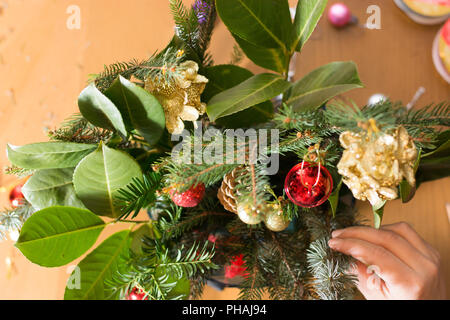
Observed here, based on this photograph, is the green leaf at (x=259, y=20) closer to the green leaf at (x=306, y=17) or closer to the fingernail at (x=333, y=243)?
the green leaf at (x=306, y=17)

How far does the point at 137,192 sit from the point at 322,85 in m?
0.19

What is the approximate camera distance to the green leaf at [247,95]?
0.26 metres

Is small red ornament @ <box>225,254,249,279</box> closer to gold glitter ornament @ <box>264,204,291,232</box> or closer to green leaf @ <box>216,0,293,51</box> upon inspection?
gold glitter ornament @ <box>264,204,291,232</box>

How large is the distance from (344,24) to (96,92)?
1.41 ft

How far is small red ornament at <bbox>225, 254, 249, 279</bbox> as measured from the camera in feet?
1.28

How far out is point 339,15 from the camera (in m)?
0.51

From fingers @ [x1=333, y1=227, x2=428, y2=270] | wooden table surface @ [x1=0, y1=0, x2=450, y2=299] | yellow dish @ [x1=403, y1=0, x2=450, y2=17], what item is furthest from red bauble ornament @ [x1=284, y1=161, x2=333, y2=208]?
yellow dish @ [x1=403, y1=0, x2=450, y2=17]

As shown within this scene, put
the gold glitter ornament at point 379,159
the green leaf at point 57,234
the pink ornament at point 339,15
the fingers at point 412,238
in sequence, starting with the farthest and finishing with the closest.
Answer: the pink ornament at point 339,15 → the fingers at point 412,238 → the green leaf at point 57,234 → the gold glitter ornament at point 379,159

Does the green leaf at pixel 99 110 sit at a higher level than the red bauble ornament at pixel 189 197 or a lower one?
higher

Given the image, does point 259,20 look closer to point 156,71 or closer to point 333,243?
point 156,71

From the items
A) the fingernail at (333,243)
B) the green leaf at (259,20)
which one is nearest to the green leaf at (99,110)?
the green leaf at (259,20)

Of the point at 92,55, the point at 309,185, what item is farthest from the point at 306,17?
the point at 92,55

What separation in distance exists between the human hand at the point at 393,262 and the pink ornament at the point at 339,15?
12.5 inches
